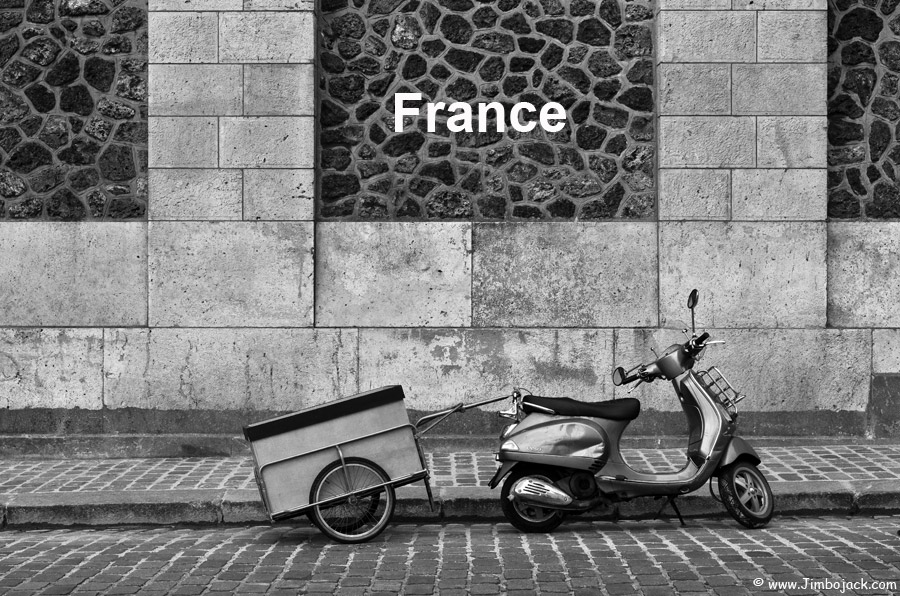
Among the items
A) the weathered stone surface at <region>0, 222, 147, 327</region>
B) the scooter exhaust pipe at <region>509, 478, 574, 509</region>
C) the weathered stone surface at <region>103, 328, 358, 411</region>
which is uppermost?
the weathered stone surface at <region>0, 222, 147, 327</region>

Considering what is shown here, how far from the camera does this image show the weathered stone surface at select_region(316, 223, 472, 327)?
380 inches

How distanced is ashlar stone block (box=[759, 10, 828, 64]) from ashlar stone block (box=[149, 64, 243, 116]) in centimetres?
449

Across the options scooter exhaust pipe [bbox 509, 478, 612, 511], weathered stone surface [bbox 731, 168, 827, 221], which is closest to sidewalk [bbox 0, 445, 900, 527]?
scooter exhaust pipe [bbox 509, 478, 612, 511]

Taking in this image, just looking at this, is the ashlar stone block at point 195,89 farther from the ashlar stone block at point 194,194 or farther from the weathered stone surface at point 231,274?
the weathered stone surface at point 231,274

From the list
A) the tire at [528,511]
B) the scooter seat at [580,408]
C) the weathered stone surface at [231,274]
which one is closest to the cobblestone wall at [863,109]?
the scooter seat at [580,408]

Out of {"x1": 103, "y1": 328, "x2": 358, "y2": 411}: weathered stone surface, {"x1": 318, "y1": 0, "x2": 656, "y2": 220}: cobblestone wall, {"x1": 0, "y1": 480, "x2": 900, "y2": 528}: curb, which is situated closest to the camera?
{"x1": 0, "y1": 480, "x2": 900, "y2": 528}: curb

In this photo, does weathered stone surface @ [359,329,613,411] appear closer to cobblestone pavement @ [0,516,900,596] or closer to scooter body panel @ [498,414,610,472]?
cobblestone pavement @ [0,516,900,596]

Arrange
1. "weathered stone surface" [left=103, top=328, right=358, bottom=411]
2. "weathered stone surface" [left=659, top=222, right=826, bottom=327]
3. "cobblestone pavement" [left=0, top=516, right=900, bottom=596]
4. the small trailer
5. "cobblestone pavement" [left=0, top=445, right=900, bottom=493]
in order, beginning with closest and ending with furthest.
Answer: "cobblestone pavement" [left=0, top=516, right=900, bottom=596] < the small trailer < "cobblestone pavement" [left=0, top=445, right=900, bottom=493] < "weathered stone surface" [left=103, top=328, right=358, bottom=411] < "weathered stone surface" [left=659, top=222, right=826, bottom=327]

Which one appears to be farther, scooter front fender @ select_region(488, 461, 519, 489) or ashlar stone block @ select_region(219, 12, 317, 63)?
ashlar stone block @ select_region(219, 12, 317, 63)

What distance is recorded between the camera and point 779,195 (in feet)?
31.6

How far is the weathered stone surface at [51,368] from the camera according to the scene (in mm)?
9484

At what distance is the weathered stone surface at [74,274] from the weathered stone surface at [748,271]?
4.50 meters

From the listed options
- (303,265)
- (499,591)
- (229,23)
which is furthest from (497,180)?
(499,591)

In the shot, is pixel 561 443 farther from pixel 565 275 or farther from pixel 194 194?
pixel 194 194
